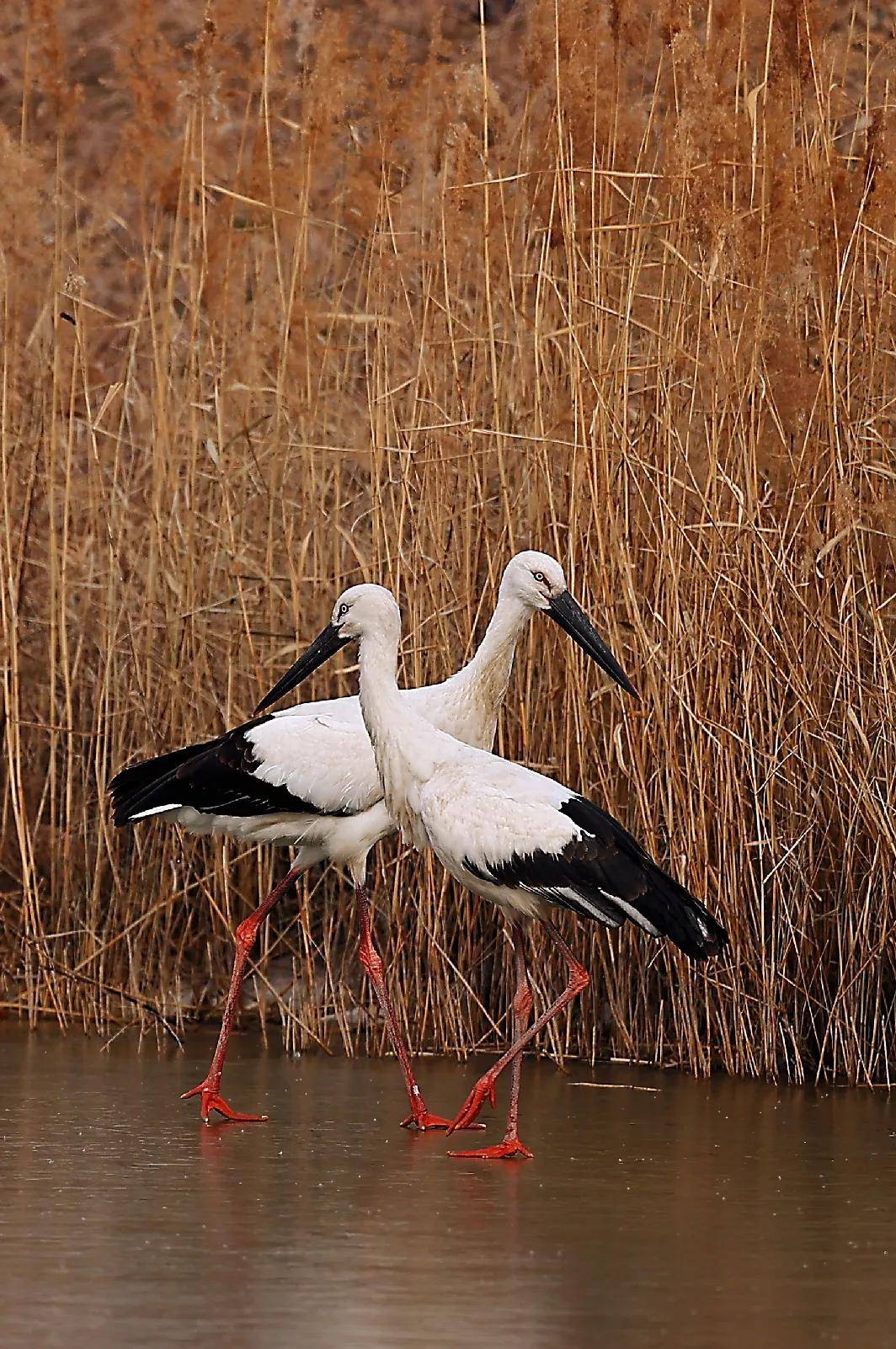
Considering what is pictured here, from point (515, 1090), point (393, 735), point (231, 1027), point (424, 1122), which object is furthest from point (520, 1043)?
point (231, 1027)

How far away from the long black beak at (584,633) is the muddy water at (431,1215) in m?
1.31

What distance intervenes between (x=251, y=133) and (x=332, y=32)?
1290 centimetres

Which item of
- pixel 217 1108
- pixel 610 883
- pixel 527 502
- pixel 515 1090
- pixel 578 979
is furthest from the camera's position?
pixel 527 502

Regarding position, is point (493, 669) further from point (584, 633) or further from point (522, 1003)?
point (522, 1003)

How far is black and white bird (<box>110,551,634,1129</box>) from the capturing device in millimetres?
7176

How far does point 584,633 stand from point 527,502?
109cm

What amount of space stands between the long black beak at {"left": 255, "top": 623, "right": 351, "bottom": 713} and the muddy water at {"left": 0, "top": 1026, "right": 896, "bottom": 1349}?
1278 mm

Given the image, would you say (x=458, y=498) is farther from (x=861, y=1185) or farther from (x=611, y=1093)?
(x=861, y=1185)

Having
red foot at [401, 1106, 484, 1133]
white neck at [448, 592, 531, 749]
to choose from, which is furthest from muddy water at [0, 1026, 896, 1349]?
white neck at [448, 592, 531, 749]

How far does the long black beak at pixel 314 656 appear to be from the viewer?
23.7 feet

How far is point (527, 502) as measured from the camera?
8078mm

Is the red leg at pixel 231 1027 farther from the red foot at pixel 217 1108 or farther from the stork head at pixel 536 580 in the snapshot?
the stork head at pixel 536 580

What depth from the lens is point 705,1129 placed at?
661 cm

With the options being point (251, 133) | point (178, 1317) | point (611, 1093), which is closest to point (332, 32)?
point (611, 1093)
